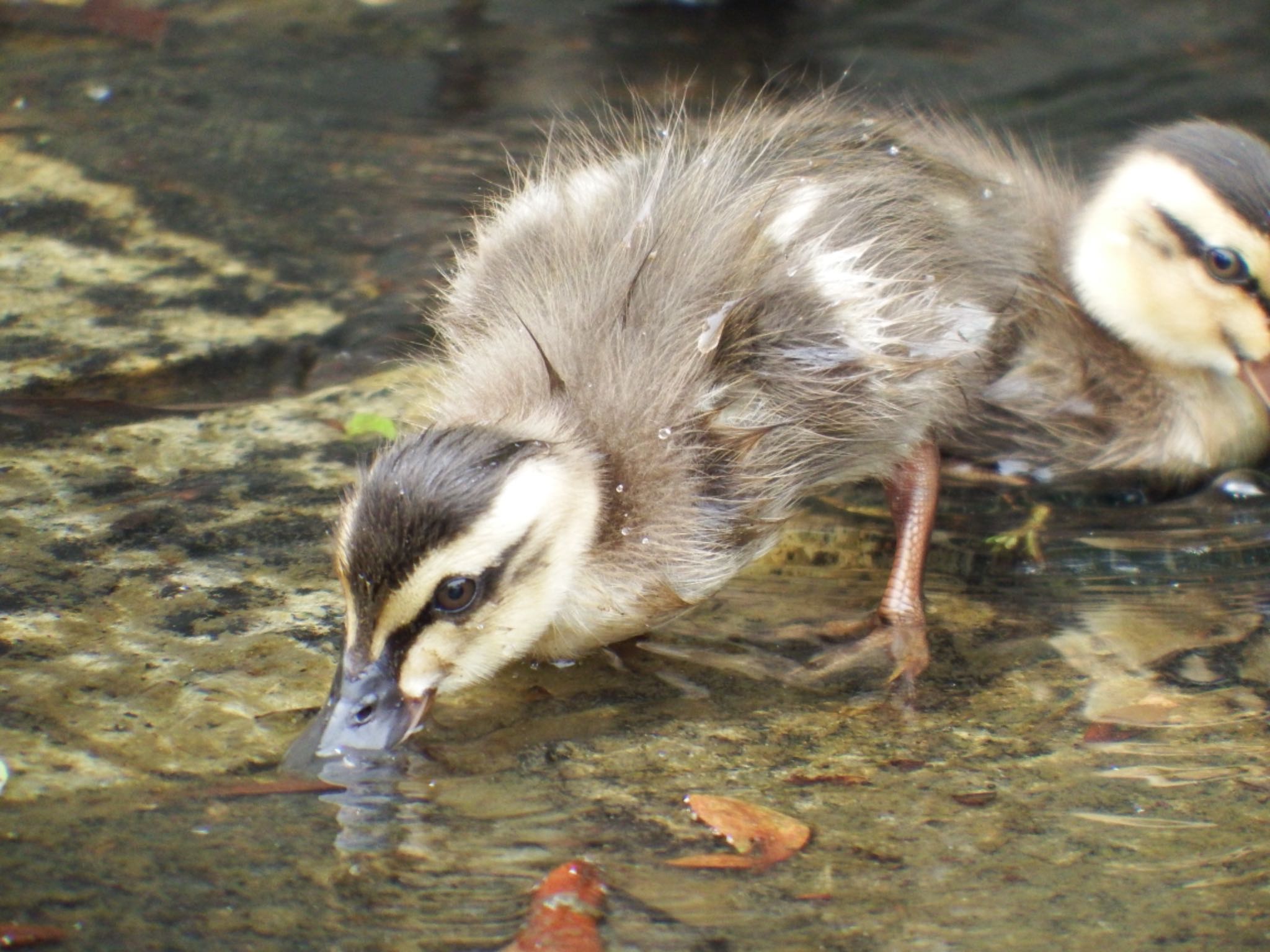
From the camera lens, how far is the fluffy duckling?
106 inches

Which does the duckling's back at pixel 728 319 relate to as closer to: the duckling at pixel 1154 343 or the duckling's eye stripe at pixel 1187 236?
the duckling at pixel 1154 343

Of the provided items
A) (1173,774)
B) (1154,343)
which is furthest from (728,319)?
(1154,343)

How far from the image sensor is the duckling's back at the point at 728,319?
9.95ft

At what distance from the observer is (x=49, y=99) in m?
5.44

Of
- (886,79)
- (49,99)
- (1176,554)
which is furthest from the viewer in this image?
(886,79)

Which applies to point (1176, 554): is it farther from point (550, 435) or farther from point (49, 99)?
point (49, 99)

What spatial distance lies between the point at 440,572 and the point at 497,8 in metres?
4.84

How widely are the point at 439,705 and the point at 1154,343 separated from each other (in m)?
2.54

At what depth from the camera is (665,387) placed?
3.02 m

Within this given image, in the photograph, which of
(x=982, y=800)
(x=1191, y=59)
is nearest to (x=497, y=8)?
(x=1191, y=59)

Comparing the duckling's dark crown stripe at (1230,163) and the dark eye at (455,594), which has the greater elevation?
the duckling's dark crown stripe at (1230,163)

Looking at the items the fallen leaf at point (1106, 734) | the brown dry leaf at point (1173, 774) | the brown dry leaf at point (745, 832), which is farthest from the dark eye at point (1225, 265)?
the brown dry leaf at point (745, 832)

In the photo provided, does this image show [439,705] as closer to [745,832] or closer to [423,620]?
[423,620]

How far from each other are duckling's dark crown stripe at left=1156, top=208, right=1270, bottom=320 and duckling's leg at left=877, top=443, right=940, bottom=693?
1.14 m
